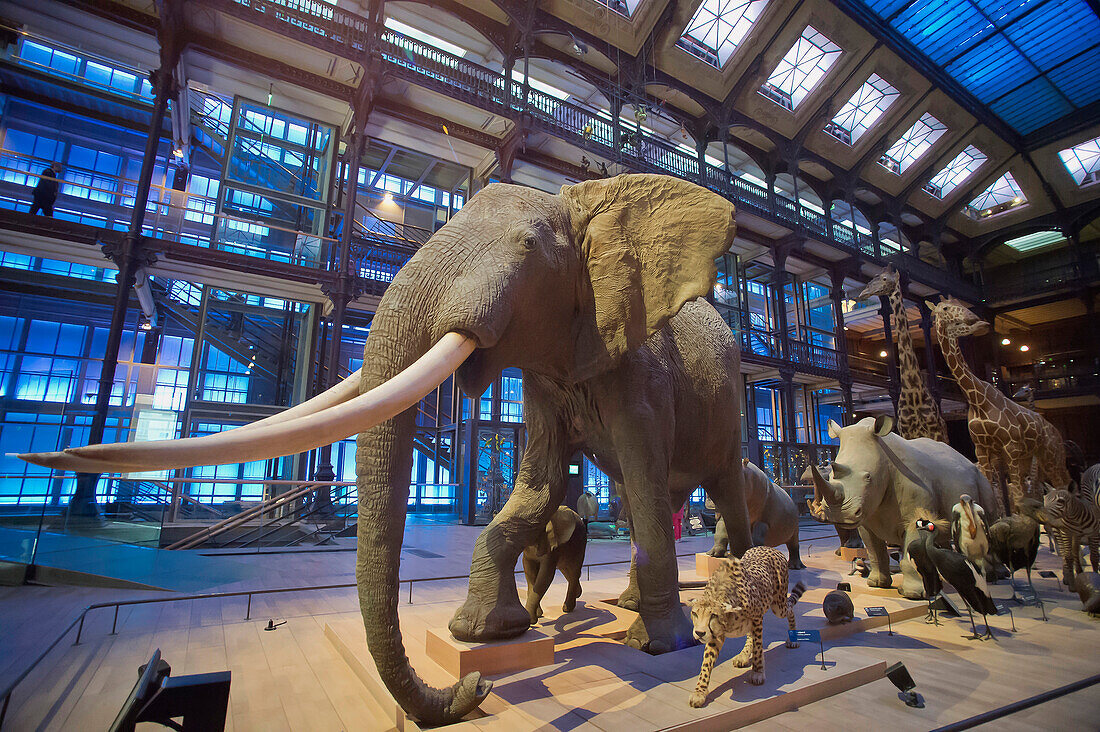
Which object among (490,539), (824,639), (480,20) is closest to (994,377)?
(480,20)

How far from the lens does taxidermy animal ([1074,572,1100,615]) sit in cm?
324

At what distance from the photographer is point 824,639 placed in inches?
105

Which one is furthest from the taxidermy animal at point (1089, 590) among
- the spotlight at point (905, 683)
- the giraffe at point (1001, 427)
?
the giraffe at point (1001, 427)

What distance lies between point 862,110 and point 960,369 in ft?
44.5

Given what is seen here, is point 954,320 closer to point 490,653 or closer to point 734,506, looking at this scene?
point 734,506

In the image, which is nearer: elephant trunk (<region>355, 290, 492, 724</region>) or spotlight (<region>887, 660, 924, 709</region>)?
elephant trunk (<region>355, 290, 492, 724</region>)

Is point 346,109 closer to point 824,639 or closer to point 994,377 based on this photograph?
point 824,639

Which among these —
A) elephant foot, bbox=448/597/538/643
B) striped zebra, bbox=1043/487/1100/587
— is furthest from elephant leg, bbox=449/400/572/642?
striped zebra, bbox=1043/487/1100/587

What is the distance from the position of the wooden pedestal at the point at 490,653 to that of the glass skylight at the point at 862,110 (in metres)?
17.6

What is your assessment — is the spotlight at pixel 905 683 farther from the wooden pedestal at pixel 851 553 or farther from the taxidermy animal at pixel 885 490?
the wooden pedestal at pixel 851 553

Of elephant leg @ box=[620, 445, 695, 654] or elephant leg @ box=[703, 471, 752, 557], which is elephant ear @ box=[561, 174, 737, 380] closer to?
elephant leg @ box=[620, 445, 695, 654]

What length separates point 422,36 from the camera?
11586 millimetres

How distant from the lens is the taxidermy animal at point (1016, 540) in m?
3.47

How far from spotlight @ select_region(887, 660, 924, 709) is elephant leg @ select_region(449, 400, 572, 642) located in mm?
1387
